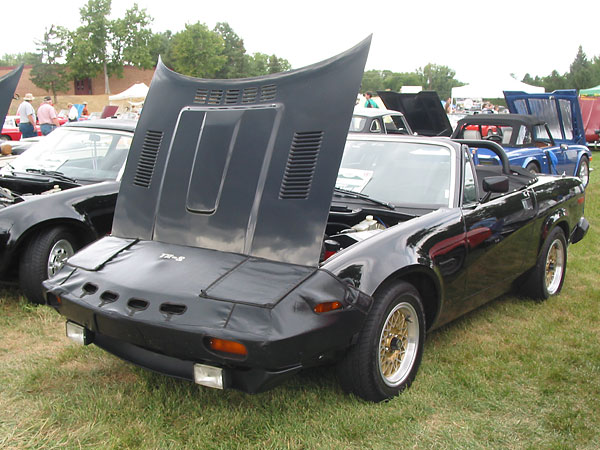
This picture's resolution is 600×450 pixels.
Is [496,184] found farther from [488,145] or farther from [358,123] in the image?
[358,123]

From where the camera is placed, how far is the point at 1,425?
2945mm

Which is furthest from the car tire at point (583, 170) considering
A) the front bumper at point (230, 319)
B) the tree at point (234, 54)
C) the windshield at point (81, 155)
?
the tree at point (234, 54)

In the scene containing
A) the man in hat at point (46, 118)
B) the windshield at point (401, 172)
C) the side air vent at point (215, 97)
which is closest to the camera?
the side air vent at point (215, 97)

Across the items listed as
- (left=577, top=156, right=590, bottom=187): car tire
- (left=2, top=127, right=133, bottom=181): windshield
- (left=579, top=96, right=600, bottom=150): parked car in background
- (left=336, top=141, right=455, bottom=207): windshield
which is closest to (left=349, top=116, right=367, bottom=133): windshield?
(left=577, top=156, right=590, bottom=187): car tire

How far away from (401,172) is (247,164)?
1470 millimetres

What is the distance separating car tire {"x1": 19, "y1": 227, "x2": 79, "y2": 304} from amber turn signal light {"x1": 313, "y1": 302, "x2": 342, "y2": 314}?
2726mm

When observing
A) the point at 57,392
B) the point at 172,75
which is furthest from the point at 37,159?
the point at 57,392

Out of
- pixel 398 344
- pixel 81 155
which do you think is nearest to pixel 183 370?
pixel 398 344

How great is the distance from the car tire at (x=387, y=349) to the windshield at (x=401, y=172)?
0.98 metres

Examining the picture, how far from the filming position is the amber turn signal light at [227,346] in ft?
8.38

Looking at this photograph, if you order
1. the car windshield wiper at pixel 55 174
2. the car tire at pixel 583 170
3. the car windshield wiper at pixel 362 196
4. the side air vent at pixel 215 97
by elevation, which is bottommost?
the car tire at pixel 583 170

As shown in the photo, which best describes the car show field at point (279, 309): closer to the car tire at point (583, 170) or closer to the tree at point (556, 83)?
the car tire at point (583, 170)

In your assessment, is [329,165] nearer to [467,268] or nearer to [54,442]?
[467,268]

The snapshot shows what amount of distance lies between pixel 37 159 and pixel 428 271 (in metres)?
4.29
